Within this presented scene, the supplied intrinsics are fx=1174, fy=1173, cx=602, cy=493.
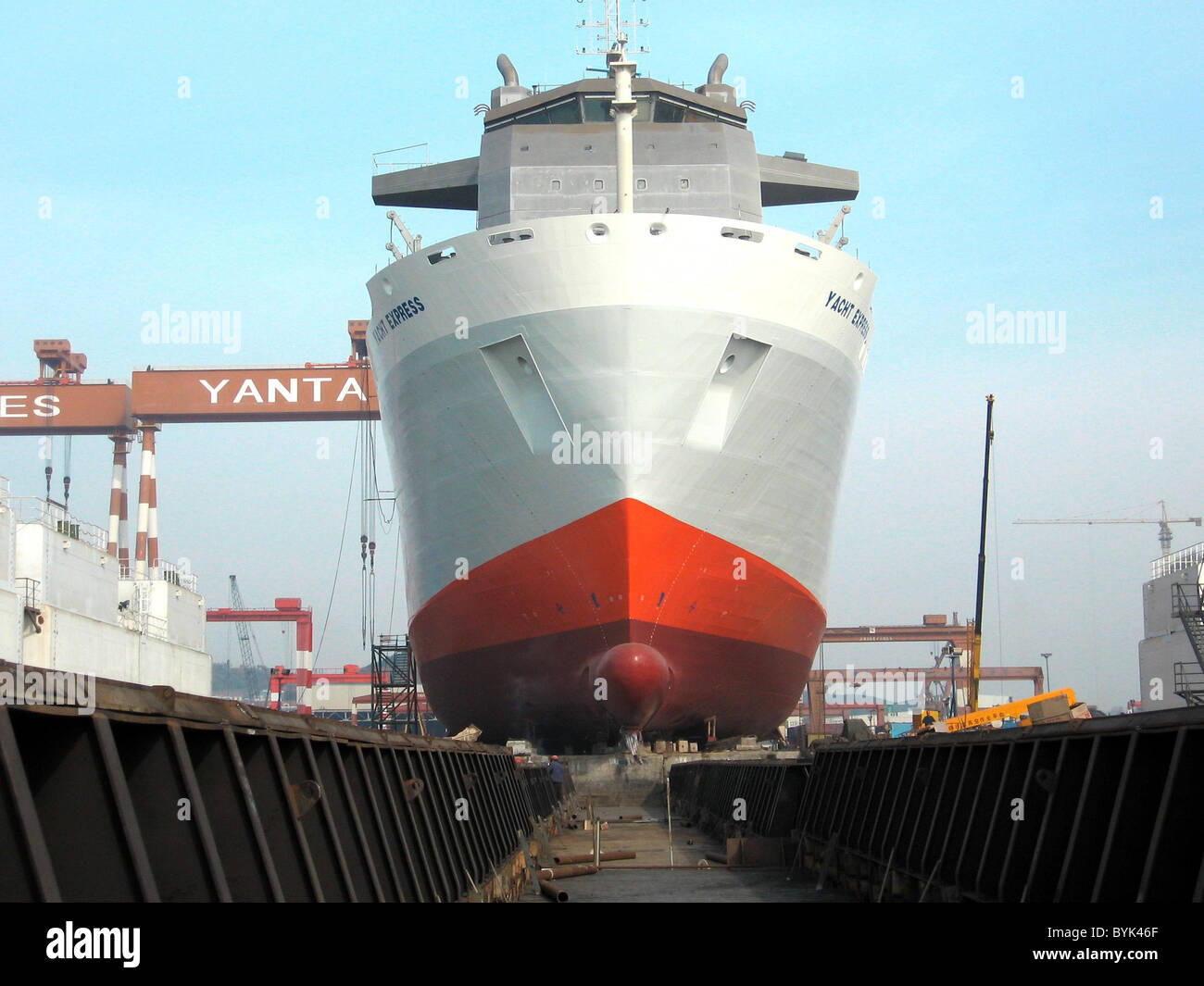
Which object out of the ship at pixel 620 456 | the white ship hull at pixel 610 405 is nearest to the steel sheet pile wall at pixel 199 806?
the ship at pixel 620 456

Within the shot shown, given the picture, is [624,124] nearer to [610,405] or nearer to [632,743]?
[610,405]

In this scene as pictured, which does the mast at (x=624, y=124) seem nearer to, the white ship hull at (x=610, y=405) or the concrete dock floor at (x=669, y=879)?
the white ship hull at (x=610, y=405)

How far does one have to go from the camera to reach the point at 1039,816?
6.70 m

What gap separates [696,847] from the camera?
52.1 feet

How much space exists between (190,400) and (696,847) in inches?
1231

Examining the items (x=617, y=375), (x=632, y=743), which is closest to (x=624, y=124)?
(x=617, y=375)

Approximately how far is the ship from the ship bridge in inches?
90.2

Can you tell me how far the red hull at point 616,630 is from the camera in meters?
20.0

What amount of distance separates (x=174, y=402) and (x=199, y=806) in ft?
132

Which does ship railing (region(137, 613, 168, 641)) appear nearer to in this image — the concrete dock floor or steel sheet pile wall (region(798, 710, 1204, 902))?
the concrete dock floor

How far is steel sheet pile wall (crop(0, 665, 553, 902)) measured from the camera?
11.5 feet

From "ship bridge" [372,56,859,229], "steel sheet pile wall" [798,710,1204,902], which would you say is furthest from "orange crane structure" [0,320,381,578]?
"steel sheet pile wall" [798,710,1204,902]
